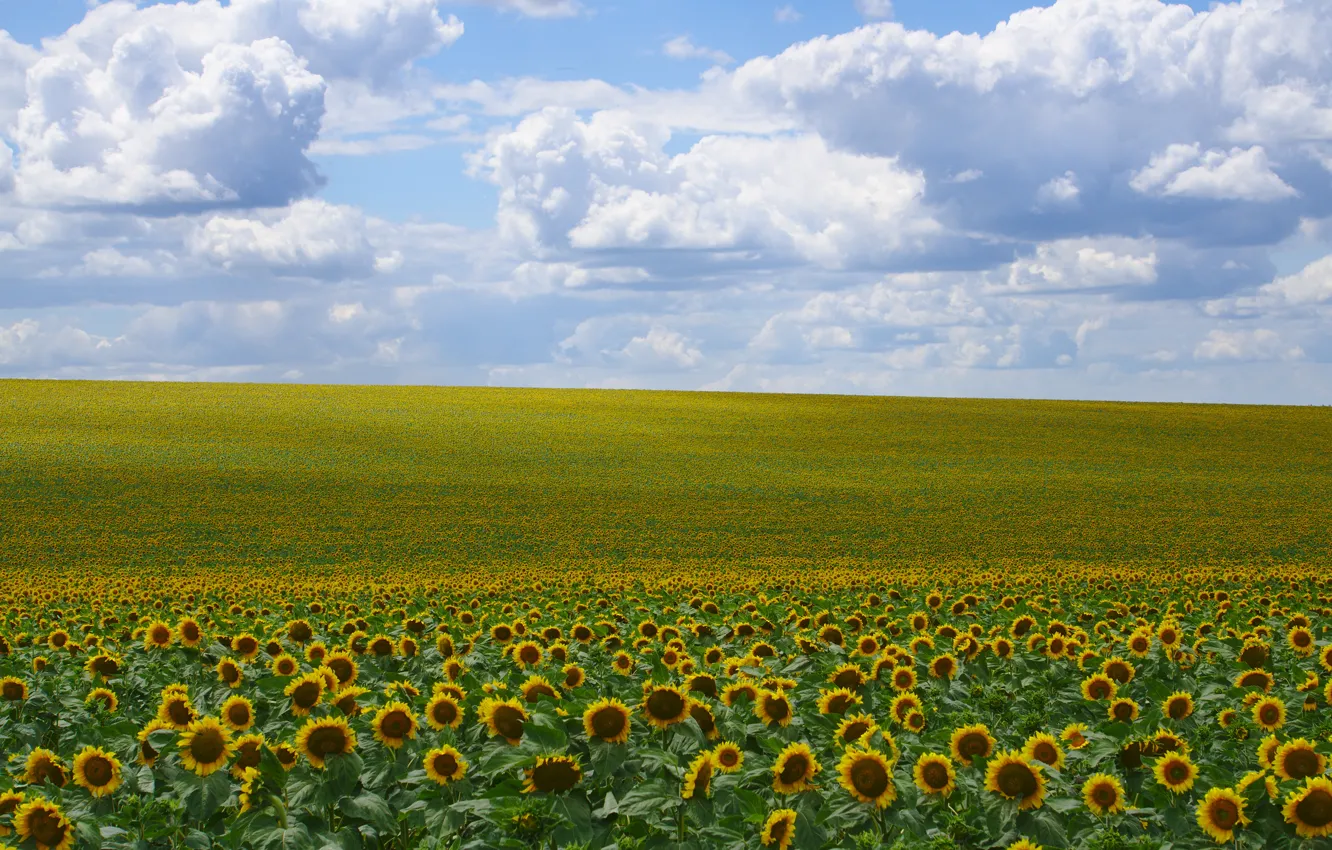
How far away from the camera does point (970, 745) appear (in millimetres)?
5387

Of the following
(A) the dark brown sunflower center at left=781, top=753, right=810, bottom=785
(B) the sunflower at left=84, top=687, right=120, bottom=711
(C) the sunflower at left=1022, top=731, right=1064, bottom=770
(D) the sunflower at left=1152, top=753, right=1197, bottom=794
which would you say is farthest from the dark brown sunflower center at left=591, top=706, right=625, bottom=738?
(B) the sunflower at left=84, top=687, right=120, bottom=711

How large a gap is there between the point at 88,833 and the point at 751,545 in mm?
29757

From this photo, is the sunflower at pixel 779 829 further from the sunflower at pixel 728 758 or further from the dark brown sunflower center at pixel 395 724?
the dark brown sunflower center at pixel 395 724

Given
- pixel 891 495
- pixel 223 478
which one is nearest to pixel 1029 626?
Result: pixel 891 495

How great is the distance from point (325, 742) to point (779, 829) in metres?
2.14

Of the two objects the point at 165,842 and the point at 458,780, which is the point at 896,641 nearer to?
the point at 458,780

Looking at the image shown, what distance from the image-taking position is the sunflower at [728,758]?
5133 mm

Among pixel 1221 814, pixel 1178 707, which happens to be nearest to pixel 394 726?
pixel 1221 814

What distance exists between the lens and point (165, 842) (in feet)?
16.9

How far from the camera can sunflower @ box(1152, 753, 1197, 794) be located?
540 centimetres

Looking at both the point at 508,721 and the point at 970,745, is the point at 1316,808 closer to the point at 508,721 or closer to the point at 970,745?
the point at 970,745

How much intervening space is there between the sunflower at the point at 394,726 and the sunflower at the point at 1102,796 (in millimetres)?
3264

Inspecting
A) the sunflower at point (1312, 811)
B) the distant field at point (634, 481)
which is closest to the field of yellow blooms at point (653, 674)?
the sunflower at point (1312, 811)

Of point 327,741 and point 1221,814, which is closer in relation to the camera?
point 1221,814
